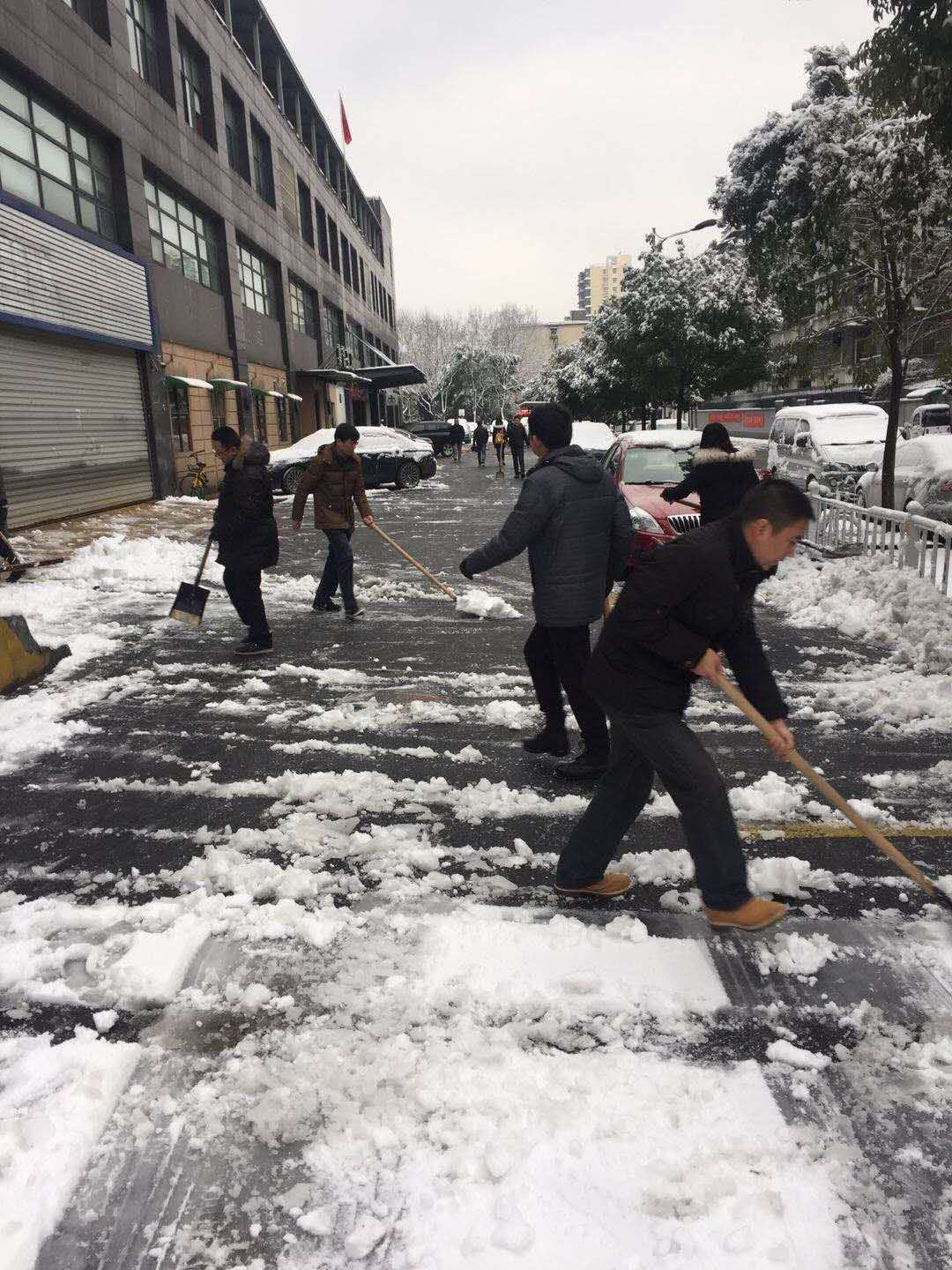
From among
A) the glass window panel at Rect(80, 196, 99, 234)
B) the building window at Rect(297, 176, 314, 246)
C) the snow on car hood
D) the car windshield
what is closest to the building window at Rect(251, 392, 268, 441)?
the snow on car hood

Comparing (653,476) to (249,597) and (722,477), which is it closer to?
(722,477)

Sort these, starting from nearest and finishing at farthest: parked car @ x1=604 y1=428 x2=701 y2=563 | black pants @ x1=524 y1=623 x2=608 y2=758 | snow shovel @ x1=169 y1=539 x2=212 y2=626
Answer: black pants @ x1=524 y1=623 x2=608 y2=758
snow shovel @ x1=169 y1=539 x2=212 y2=626
parked car @ x1=604 y1=428 x2=701 y2=563

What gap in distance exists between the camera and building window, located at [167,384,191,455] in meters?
20.7

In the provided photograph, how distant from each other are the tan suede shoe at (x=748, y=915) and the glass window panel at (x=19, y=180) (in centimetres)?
1572

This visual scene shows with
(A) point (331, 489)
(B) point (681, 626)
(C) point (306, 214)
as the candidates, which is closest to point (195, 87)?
(C) point (306, 214)

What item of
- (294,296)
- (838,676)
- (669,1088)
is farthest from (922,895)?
(294,296)

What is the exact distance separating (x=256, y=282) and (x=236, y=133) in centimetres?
454

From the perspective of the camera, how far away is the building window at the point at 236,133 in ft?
89.5

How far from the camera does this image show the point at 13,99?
1433cm

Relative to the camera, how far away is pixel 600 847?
322 centimetres

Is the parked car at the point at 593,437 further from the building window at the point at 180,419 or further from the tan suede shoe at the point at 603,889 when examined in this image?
the tan suede shoe at the point at 603,889

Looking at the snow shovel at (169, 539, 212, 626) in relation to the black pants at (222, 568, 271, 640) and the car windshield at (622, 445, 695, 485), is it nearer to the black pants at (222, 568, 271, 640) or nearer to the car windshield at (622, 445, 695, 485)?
the black pants at (222, 568, 271, 640)

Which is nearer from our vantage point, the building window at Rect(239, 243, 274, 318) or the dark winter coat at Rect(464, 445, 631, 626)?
the dark winter coat at Rect(464, 445, 631, 626)

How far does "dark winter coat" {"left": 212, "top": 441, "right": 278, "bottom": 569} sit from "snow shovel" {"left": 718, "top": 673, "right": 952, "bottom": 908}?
4681 millimetres
